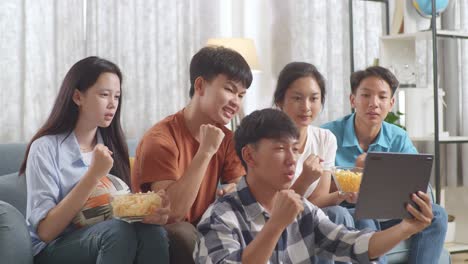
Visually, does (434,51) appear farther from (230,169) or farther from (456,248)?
(230,169)

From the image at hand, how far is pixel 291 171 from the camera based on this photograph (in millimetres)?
2051

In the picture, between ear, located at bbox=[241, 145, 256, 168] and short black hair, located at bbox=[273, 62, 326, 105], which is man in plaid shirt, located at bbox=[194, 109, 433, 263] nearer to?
ear, located at bbox=[241, 145, 256, 168]

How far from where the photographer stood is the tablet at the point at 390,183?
77.5 inches

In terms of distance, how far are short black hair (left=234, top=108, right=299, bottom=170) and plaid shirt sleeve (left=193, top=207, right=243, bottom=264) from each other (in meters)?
0.23

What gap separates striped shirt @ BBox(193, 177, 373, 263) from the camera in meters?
1.97

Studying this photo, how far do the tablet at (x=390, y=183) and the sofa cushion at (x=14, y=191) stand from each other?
1.34 m

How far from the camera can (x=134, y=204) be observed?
207 cm

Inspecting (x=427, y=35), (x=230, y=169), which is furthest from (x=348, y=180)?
(x=427, y=35)

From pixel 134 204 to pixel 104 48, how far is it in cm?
224

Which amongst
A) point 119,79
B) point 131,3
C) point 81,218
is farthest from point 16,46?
point 81,218

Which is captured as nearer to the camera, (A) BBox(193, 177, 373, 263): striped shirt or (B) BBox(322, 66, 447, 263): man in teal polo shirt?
(A) BBox(193, 177, 373, 263): striped shirt

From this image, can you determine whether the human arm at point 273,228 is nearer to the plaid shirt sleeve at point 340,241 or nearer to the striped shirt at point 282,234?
the striped shirt at point 282,234

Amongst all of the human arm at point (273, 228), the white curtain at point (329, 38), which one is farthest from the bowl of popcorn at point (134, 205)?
the white curtain at point (329, 38)

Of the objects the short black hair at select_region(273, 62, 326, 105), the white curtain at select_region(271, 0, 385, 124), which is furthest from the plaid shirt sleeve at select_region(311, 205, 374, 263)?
the white curtain at select_region(271, 0, 385, 124)
